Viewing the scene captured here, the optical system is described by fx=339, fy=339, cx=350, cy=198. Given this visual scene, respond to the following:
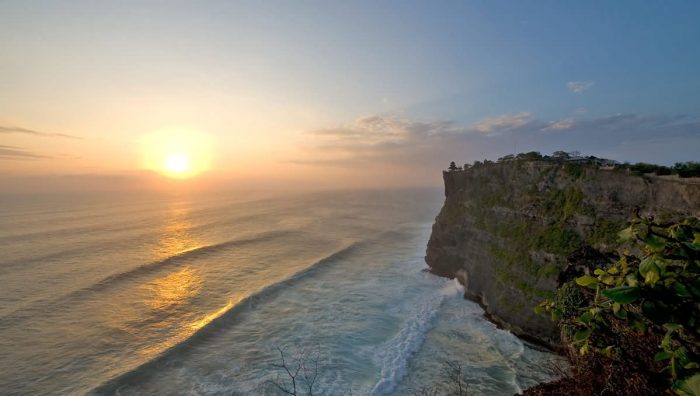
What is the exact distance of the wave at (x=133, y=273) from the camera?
31.7 metres

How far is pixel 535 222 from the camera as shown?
101 ft

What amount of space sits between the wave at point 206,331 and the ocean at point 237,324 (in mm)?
127

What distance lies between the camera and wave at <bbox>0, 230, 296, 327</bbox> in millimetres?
31703

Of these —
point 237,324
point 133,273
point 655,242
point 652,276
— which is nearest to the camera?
point 652,276

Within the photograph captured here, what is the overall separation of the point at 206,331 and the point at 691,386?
103 feet

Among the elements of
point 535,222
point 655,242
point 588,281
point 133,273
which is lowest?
point 133,273

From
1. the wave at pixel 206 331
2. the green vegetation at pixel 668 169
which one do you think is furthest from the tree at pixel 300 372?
the green vegetation at pixel 668 169

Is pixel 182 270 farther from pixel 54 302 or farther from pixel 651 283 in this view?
pixel 651 283

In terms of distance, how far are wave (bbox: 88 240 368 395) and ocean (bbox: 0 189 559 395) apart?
0.13 metres

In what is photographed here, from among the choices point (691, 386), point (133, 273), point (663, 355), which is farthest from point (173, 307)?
point (691, 386)

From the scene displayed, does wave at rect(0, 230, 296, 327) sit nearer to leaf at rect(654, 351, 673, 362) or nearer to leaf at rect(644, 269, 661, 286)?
leaf at rect(654, 351, 673, 362)

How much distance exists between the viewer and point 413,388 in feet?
67.3

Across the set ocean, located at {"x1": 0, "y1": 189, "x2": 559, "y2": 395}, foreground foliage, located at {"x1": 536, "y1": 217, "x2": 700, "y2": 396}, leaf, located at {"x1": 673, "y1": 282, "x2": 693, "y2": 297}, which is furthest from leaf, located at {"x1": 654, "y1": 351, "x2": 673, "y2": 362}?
ocean, located at {"x1": 0, "y1": 189, "x2": 559, "y2": 395}

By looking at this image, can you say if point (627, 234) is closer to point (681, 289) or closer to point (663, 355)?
point (681, 289)
